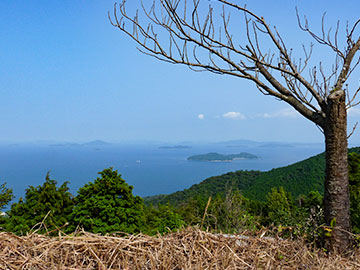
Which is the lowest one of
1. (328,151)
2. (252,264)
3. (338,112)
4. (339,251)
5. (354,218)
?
(354,218)

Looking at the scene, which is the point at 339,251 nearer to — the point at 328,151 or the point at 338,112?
the point at 328,151

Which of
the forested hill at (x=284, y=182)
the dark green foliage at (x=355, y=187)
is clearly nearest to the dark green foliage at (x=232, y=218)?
the dark green foliage at (x=355, y=187)

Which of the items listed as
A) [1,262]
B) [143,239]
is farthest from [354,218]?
[1,262]

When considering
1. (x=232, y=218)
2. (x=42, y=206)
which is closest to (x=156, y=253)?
(x=42, y=206)

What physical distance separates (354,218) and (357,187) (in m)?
0.80

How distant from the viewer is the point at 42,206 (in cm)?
528

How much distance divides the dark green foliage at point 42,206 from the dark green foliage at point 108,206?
0.27m

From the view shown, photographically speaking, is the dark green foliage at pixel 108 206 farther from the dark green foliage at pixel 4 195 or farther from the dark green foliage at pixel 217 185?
the dark green foliage at pixel 217 185

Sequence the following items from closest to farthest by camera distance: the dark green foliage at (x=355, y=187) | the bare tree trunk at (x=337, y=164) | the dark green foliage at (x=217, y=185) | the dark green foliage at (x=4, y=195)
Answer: the bare tree trunk at (x=337, y=164) → the dark green foliage at (x=355, y=187) → the dark green foliage at (x=4, y=195) → the dark green foliage at (x=217, y=185)

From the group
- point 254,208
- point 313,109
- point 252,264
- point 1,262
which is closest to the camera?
point 1,262

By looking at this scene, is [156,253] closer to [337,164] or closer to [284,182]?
[337,164]

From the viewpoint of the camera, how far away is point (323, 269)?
165 cm

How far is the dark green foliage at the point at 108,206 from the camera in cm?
504

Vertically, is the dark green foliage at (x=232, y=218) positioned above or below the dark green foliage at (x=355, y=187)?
below
